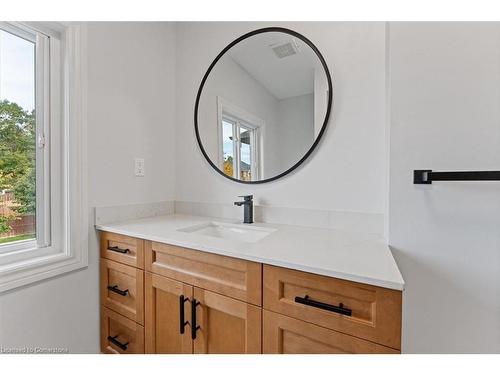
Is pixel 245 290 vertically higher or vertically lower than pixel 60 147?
lower

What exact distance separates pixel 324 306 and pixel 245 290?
0.93 feet

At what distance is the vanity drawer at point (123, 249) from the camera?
3.85 ft

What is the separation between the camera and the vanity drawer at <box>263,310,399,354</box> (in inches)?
27.2

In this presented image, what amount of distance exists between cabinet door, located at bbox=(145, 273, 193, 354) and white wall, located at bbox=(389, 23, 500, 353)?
86 cm

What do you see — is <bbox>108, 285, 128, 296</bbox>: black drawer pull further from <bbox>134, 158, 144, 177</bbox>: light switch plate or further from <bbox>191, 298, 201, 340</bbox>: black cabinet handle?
<bbox>134, 158, 144, 177</bbox>: light switch plate

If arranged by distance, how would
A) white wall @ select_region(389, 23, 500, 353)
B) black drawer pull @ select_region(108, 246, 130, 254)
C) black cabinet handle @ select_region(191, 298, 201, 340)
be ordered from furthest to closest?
black drawer pull @ select_region(108, 246, 130, 254) → black cabinet handle @ select_region(191, 298, 201, 340) → white wall @ select_region(389, 23, 500, 353)

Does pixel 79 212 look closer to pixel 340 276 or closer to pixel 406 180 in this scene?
pixel 340 276

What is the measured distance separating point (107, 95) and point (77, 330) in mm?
1282

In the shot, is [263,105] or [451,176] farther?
[263,105]

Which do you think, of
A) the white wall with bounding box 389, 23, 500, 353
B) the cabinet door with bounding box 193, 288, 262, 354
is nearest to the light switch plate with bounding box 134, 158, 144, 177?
the cabinet door with bounding box 193, 288, 262, 354

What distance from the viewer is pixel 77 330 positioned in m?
1.27

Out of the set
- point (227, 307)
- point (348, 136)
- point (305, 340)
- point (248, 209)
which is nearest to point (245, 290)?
point (227, 307)

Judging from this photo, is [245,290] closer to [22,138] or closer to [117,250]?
[117,250]

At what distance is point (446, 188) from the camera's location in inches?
33.0
